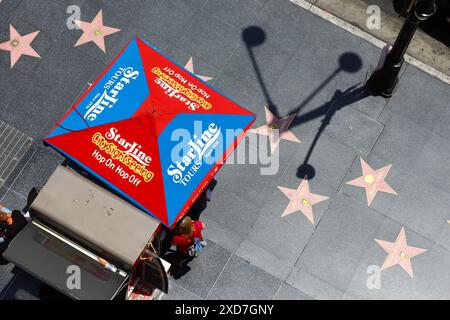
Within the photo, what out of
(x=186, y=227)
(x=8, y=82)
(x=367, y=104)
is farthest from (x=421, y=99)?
(x=8, y=82)

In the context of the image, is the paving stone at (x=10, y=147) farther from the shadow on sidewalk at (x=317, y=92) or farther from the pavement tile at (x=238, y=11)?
the shadow on sidewalk at (x=317, y=92)

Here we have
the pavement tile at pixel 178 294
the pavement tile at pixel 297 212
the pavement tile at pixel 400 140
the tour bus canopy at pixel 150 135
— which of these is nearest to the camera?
the tour bus canopy at pixel 150 135

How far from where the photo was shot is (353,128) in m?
12.2

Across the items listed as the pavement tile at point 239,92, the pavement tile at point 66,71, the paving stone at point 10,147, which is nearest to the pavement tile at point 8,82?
the pavement tile at point 66,71

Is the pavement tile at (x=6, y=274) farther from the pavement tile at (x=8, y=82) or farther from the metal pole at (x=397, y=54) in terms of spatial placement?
the metal pole at (x=397, y=54)

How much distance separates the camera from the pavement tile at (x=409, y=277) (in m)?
11.1

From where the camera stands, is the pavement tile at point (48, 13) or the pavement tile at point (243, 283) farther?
the pavement tile at point (48, 13)

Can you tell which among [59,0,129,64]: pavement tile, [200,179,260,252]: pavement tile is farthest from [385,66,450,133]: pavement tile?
[59,0,129,64]: pavement tile

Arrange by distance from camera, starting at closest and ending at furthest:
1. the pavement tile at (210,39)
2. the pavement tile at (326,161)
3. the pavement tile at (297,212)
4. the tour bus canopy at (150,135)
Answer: the tour bus canopy at (150,135) < the pavement tile at (297,212) < the pavement tile at (326,161) < the pavement tile at (210,39)

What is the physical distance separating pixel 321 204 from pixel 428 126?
3.17m

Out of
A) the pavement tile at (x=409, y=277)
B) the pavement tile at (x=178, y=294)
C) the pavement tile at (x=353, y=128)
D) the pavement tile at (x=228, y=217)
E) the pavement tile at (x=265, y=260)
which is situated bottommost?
the pavement tile at (x=178, y=294)

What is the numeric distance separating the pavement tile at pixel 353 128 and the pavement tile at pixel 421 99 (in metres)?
0.62

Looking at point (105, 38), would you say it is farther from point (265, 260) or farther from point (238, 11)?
point (265, 260)

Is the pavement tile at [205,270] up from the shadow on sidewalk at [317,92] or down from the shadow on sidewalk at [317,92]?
down
